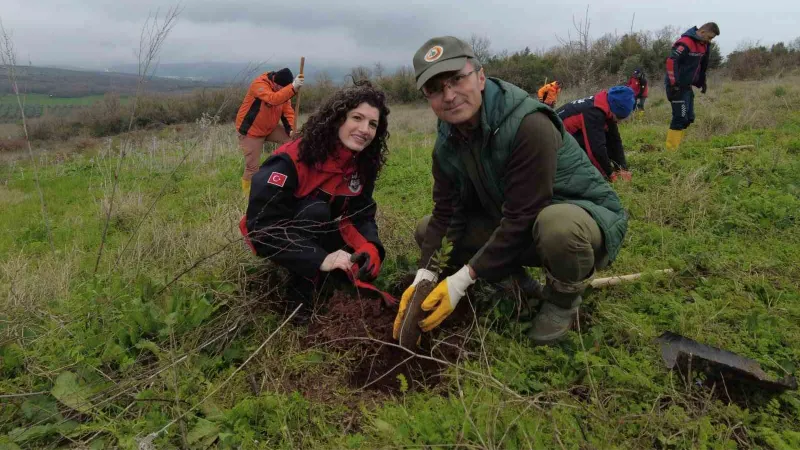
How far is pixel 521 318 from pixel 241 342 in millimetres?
1494

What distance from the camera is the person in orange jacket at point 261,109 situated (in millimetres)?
5436

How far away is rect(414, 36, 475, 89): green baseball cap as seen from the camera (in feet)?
6.10

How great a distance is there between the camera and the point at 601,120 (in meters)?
4.27

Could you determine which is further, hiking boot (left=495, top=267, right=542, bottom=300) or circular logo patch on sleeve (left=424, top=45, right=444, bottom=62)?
hiking boot (left=495, top=267, right=542, bottom=300)

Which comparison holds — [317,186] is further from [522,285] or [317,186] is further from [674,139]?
[674,139]

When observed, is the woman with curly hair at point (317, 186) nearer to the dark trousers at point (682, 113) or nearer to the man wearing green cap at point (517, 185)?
the man wearing green cap at point (517, 185)

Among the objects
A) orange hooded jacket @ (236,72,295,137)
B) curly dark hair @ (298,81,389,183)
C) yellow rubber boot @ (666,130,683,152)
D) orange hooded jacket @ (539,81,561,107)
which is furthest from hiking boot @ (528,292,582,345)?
orange hooded jacket @ (539,81,561,107)

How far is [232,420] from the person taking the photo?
5.79ft

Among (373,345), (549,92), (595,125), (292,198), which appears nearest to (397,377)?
(373,345)

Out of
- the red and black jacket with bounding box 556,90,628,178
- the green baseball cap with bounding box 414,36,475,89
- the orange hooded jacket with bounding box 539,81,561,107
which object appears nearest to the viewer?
the green baseball cap with bounding box 414,36,475,89

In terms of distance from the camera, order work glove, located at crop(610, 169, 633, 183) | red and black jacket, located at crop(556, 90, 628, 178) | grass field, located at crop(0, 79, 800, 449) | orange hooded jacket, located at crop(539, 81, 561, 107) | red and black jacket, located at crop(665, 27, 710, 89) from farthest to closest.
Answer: orange hooded jacket, located at crop(539, 81, 561, 107), red and black jacket, located at crop(665, 27, 710, 89), work glove, located at crop(610, 169, 633, 183), red and black jacket, located at crop(556, 90, 628, 178), grass field, located at crop(0, 79, 800, 449)

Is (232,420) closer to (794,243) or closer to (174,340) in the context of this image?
(174,340)

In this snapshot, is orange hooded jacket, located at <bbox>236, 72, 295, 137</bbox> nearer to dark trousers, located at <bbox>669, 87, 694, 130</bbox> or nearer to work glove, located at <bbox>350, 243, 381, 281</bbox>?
work glove, located at <bbox>350, 243, 381, 281</bbox>

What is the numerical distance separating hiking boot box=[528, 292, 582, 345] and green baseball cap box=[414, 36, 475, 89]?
1.19 metres
